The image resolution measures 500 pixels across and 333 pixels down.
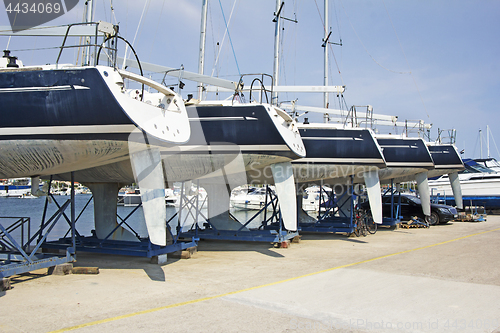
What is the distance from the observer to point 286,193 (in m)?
9.55

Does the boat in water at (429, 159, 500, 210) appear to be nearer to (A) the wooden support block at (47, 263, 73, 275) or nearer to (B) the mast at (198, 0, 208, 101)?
(B) the mast at (198, 0, 208, 101)

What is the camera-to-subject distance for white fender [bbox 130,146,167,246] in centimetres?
659

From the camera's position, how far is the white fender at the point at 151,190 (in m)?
6.59

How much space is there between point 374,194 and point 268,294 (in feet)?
26.1

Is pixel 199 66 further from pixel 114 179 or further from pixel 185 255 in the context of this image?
pixel 185 255

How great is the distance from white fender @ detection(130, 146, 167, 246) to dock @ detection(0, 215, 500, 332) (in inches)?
33.9

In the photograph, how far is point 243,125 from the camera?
9086 mm

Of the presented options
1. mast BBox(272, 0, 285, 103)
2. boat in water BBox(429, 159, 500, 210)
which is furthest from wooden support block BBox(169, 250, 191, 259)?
boat in water BBox(429, 159, 500, 210)

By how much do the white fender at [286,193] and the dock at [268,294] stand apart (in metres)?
0.83

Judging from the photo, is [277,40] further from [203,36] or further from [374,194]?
[374,194]

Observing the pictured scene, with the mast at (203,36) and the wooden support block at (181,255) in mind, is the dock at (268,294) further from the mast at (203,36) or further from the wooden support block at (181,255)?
the mast at (203,36)

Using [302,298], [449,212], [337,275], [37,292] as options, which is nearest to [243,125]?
[337,275]

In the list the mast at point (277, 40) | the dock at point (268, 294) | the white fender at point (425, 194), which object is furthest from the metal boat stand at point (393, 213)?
the mast at point (277, 40)

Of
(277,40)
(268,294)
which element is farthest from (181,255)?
(277,40)
